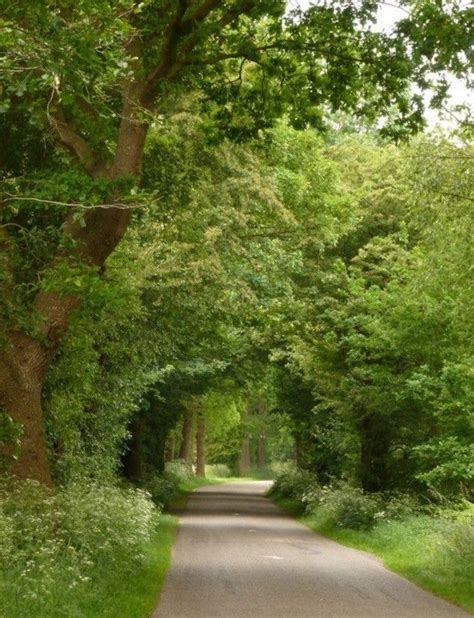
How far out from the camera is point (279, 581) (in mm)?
16719

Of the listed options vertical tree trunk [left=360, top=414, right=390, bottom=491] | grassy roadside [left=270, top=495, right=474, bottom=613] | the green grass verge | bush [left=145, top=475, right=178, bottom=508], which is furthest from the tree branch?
bush [left=145, top=475, right=178, bottom=508]

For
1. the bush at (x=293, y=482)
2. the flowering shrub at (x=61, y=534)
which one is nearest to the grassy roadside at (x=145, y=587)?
the flowering shrub at (x=61, y=534)

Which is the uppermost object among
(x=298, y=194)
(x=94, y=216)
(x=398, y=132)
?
(x=298, y=194)

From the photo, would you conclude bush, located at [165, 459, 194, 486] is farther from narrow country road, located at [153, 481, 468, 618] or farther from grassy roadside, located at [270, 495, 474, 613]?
grassy roadside, located at [270, 495, 474, 613]

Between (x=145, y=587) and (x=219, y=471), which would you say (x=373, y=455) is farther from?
(x=219, y=471)

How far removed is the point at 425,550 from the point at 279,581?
450 centimetres

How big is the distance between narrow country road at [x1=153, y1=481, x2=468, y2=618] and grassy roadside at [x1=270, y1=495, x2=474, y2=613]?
357 mm

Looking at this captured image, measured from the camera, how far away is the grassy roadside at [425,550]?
16062 millimetres

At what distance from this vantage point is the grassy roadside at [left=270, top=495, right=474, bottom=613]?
52.7ft

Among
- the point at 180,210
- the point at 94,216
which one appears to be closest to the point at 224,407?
the point at 180,210

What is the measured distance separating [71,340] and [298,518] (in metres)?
20.3

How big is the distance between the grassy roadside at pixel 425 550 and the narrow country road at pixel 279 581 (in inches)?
14.0

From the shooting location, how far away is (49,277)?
11.4 m

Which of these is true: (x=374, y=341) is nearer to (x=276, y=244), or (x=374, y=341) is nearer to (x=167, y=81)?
(x=276, y=244)
